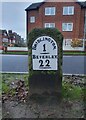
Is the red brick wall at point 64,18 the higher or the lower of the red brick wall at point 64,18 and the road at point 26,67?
the higher

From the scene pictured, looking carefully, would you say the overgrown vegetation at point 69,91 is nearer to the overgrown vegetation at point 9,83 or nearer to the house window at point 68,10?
the overgrown vegetation at point 9,83

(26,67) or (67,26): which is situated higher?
(67,26)

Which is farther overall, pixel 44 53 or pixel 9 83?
pixel 9 83

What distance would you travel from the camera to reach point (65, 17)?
30.0 metres

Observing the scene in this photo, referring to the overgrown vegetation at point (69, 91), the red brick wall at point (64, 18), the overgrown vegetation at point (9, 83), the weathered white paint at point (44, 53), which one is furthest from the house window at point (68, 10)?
the weathered white paint at point (44, 53)

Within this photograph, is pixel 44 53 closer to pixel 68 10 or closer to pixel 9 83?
pixel 9 83

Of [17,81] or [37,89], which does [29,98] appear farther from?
[17,81]

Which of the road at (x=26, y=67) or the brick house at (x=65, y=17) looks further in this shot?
the brick house at (x=65, y=17)

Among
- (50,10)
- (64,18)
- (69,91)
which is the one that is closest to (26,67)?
(69,91)

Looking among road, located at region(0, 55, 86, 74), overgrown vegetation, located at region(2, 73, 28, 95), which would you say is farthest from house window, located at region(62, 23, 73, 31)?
overgrown vegetation, located at region(2, 73, 28, 95)

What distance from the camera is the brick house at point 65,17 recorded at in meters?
29.4

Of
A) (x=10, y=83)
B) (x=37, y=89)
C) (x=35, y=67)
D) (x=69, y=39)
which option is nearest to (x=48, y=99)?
(x=37, y=89)

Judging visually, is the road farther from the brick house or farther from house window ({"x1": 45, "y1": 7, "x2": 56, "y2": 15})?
house window ({"x1": 45, "y1": 7, "x2": 56, "y2": 15})

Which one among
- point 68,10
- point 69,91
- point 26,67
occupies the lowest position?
point 69,91
